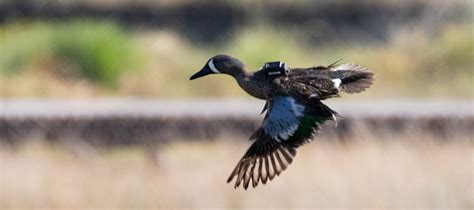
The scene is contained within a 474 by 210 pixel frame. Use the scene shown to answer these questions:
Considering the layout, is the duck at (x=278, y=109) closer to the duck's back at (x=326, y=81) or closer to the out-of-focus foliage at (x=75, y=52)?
the duck's back at (x=326, y=81)

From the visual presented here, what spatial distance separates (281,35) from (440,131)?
7306 mm

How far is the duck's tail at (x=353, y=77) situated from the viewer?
4109 millimetres

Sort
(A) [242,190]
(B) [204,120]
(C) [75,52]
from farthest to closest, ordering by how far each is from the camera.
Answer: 1. (C) [75,52]
2. (B) [204,120]
3. (A) [242,190]

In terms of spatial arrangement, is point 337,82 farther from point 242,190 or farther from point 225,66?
point 242,190

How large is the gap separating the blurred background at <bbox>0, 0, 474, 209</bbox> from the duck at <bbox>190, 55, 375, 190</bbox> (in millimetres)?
4255

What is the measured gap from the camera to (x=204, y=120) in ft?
34.3

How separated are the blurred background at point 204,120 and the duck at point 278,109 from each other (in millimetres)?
4255

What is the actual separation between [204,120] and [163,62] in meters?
4.36

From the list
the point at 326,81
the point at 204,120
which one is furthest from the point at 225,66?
the point at 204,120

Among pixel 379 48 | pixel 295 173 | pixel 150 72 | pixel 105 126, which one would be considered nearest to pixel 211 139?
pixel 105 126

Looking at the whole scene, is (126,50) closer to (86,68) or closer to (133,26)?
(86,68)

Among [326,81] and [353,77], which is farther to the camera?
[353,77]

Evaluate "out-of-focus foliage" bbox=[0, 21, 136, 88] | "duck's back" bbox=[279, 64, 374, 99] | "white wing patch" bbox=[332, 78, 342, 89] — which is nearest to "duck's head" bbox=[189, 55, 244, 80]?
"duck's back" bbox=[279, 64, 374, 99]

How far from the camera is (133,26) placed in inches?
741
